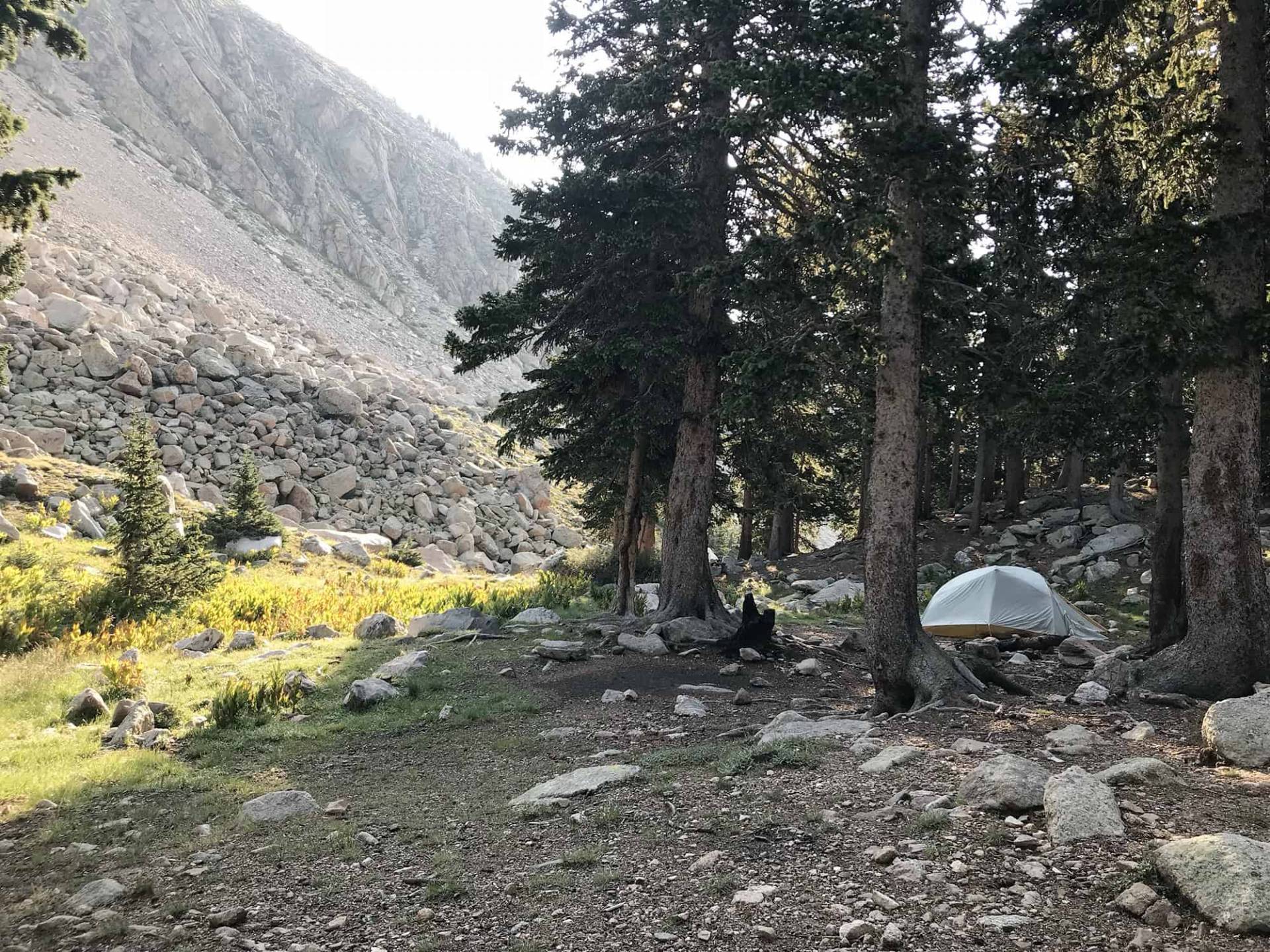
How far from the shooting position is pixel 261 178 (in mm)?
68625

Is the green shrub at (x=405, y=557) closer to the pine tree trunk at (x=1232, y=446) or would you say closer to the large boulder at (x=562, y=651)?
the large boulder at (x=562, y=651)

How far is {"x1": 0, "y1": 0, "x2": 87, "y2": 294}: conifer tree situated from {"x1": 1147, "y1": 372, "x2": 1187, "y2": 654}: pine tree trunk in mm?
16029

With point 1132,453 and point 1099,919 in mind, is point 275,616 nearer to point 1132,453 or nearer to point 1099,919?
point 1099,919

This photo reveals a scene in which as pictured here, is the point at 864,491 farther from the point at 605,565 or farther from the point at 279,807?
the point at 279,807

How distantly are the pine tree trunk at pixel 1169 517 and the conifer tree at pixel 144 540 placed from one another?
16.4 m

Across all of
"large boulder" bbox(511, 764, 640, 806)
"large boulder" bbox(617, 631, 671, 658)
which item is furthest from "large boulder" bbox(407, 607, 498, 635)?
"large boulder" bbox(511, 764, 640, 806)

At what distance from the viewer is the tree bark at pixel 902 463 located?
8312mm

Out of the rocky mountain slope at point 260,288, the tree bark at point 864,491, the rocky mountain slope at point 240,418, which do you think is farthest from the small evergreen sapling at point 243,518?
the tree bark at point 864,491

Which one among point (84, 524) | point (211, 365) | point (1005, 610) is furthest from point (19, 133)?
point (211, 365)

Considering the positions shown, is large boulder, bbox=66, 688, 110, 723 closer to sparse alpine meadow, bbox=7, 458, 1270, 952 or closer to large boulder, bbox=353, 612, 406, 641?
sparse alpine meadow, bbox=7, 458, 1270, 952

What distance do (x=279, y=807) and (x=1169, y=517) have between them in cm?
1193

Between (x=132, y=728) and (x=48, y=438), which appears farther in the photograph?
(x=48, y=438)

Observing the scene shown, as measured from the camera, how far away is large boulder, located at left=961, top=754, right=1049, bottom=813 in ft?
15.4

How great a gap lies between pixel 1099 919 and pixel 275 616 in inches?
608
